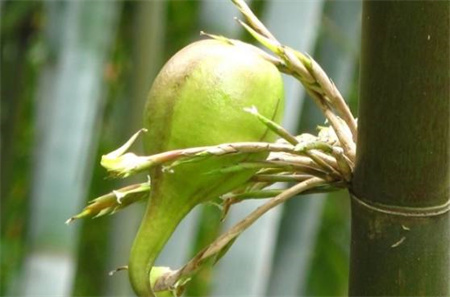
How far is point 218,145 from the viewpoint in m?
0.34

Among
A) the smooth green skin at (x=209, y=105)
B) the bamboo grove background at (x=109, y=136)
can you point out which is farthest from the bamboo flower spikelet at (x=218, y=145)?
the bamboo grove background at (x=109, y=136)

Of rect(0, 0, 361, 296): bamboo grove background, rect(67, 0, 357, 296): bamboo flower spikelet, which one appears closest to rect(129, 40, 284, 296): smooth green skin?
rect(67, 0, 357, 296): bamboo flower spikelet

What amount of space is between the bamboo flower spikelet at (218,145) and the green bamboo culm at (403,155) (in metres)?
0.02

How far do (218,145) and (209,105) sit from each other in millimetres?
14

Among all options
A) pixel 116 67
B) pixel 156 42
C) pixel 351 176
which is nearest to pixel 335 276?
pixel 116 67

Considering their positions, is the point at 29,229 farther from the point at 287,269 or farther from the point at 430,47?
the point at 430,47

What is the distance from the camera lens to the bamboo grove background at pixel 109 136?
1375 millimetres

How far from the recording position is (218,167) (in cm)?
35

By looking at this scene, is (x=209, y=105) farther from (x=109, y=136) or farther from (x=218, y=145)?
A: (x=109, y=136)

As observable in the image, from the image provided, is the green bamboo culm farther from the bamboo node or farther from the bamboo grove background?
the bamboo grove background

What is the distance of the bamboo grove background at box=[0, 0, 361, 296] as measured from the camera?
4.51ft

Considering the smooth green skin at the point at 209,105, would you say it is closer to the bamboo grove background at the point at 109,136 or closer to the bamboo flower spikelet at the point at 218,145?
the bamboo flower spikelet at the point at 218,145

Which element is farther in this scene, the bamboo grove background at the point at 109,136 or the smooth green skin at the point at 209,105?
the bamboo grove background at the point at 109,136

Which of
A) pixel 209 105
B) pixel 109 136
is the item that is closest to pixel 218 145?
pixel 209 105
